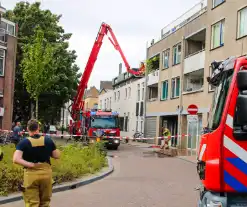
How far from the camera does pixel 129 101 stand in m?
48.4

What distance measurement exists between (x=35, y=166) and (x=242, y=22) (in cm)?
1917

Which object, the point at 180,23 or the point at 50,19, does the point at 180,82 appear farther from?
the point at 50,19

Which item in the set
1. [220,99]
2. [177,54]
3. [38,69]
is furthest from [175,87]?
[220,99]

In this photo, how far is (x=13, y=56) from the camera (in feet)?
106

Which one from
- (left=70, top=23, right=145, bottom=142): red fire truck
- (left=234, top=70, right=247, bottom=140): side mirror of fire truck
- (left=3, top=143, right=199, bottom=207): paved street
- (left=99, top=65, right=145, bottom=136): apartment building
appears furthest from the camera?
(left=99, top=65, right=145, bottom=136): apartment building

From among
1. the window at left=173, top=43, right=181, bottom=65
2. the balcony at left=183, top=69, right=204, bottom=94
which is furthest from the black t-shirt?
the window at left=173, top=43, right=181, bottom=65

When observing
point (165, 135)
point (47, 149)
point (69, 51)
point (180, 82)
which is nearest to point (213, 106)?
point (47, 149)

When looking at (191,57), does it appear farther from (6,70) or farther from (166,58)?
(6,70)

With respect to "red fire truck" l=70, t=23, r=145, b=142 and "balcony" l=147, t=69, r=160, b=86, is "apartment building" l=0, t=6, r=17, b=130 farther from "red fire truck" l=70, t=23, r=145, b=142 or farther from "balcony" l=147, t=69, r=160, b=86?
"balcony" l=147, t=69, r=160, b=86

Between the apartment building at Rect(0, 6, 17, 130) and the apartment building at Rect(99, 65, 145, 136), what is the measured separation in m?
14.6

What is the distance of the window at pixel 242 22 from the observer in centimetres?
2247

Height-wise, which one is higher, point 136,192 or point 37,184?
Result: point 37,184

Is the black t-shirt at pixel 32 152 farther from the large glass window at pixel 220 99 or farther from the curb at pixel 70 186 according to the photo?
the curb at pixel 70 186

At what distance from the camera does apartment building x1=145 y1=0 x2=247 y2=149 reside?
2394 centimetres
